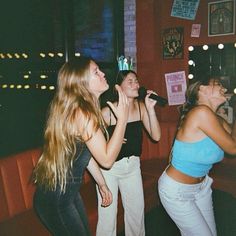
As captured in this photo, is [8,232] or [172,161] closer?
[172,161]

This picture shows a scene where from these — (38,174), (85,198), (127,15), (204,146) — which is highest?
(127,15)

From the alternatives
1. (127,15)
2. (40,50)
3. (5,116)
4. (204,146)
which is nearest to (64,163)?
(204,146)

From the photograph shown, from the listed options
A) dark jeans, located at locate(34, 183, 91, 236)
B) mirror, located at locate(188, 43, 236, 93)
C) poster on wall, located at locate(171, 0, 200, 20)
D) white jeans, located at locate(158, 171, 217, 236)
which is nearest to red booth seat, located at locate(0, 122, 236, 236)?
dark jeans, located at locate(34, 183, 91, 236)

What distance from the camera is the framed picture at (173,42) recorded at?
4.59m

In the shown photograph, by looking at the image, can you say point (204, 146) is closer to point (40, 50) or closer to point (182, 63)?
point (182, 63)

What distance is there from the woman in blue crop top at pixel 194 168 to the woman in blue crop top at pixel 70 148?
17.3 inches

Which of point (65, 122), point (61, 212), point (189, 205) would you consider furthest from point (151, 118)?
point (61, 212)

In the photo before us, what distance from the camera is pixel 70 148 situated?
5.61 feet

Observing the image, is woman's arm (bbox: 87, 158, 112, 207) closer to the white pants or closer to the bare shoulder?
the white pants

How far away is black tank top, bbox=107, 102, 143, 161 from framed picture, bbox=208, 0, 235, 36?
7.53 feet

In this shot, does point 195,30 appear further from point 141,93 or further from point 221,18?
point 141,93

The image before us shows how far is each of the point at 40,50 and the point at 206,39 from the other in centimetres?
250

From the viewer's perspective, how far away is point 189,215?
6.10ft

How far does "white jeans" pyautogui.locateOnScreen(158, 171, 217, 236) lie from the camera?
6.10ft
